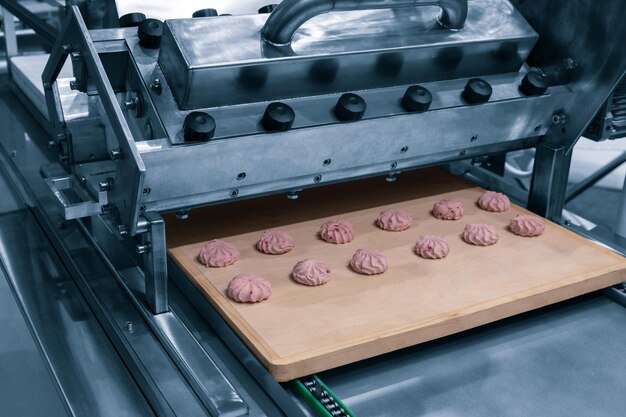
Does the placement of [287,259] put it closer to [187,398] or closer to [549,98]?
[187,398]

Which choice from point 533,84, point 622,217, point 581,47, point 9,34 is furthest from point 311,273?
point 9,34

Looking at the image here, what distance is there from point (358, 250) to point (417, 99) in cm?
27

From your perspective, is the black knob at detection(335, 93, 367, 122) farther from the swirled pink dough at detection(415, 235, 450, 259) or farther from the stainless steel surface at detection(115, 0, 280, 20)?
the stainless steel surface at detection(115, 0, 280, 20)

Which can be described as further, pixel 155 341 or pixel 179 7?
pixel 179 7

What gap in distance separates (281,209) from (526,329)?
500 mm

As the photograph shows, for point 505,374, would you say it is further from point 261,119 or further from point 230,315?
point 261,119

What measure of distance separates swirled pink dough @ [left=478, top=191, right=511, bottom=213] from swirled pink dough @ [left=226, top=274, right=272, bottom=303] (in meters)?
0.51

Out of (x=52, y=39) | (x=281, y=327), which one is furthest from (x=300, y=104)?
(x=52, y=39)

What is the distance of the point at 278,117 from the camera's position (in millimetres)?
1115

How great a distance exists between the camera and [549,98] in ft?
4.49

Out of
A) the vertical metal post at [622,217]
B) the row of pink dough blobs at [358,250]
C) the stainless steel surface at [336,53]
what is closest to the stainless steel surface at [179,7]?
the stainless steel surface at [336,53]

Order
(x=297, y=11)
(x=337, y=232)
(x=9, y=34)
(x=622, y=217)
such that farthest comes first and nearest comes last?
(x=9, y=34) → (x=622, y=217) → (x=337, y=232) → (x=297, y=11)

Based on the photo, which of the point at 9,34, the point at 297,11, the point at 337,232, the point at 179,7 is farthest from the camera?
the point at 9,34

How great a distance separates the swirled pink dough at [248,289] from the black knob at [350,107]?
29 cm
